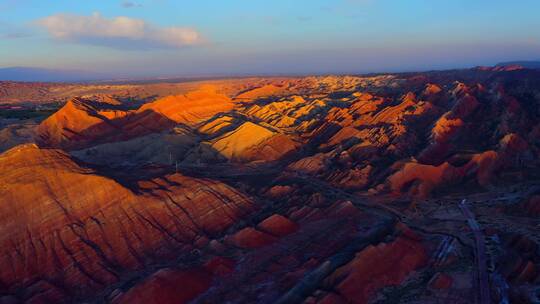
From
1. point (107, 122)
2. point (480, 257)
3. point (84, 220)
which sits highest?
point (107, 122)

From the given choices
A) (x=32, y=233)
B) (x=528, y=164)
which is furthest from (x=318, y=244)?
(x=528, y=164)

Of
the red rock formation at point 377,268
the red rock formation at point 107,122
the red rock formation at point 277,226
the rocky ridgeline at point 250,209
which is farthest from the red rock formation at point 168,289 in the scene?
the red rock formation at point 107,122

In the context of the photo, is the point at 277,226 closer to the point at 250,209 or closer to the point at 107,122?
the point at 250,209

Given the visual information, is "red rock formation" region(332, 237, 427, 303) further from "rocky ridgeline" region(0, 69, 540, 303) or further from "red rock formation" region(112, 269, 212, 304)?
"red rock formation" region(112, 269, 212, 304)

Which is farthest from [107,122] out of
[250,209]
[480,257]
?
[480,257]

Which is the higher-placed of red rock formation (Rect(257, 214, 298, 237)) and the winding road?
red rock formation (Rect(257, 214, 298, 237))

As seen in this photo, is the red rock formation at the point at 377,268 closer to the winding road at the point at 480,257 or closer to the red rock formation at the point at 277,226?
the winding road at the point at 480,257

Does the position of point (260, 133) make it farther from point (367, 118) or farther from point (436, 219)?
point (436, 219)


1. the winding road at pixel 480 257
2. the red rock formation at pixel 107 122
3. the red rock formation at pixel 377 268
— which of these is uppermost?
the red rock formation at pixel 107 122

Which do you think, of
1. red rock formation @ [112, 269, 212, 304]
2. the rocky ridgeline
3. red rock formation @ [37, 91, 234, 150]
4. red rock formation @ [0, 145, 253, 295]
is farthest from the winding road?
red rock formation @ [37, 91, 234, 150]

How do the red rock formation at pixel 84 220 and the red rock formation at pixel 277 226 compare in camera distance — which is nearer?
the red rock formation at pixel 84 220

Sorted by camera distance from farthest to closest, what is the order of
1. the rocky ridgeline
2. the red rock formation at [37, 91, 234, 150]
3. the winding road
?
the red rock formation at [37, 91, 234, 150]
the rocky ridgeline
the winding road
